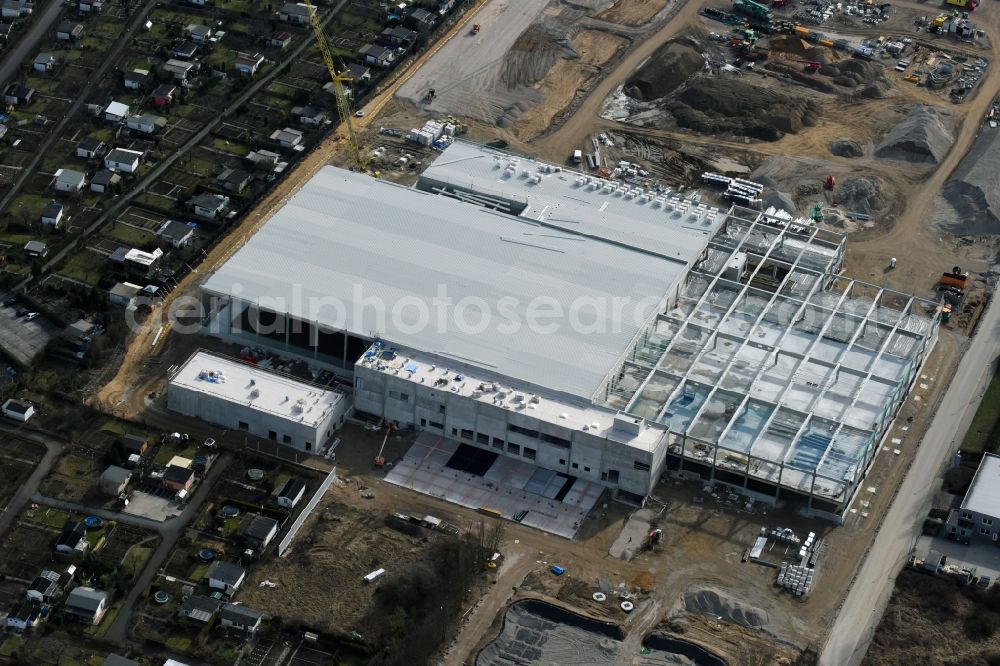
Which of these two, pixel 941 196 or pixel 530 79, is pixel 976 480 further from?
pixel 530 79

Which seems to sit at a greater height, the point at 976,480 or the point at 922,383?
the point at 922,383

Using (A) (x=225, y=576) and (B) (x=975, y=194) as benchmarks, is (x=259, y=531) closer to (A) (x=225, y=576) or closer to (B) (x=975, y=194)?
(A) (x=225, y=576)

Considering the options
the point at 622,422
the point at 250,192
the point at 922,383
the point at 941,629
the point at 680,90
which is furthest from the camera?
the point at 680,90

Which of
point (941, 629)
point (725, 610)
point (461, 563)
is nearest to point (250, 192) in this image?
point (461, 563)

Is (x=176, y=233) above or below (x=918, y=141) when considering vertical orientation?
below

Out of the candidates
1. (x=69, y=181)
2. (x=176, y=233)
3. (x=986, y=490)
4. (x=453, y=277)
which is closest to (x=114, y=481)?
(x=453, y=277)

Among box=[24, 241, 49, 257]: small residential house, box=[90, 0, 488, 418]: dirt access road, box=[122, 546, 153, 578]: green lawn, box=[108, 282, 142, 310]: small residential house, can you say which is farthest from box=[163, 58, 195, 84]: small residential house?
box=[122, 546, 153, 578]: green lawn

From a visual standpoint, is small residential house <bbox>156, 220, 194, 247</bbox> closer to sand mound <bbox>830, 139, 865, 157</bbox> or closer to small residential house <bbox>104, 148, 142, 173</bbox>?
small residential house <bbox>104, 148, 142, 173</bbox>
